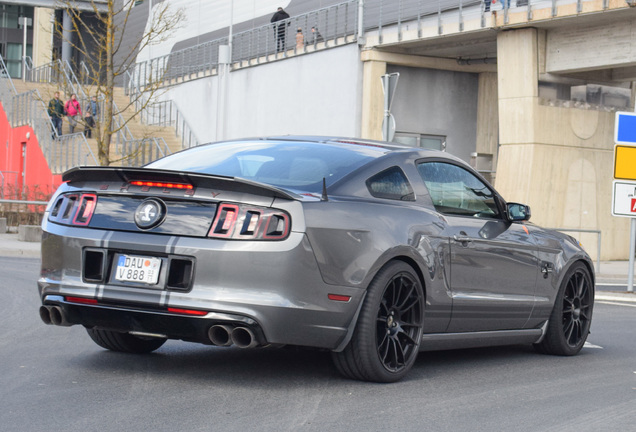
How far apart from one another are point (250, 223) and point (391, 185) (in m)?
1.26

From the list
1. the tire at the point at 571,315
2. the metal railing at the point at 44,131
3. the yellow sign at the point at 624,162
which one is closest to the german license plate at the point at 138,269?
the tire at the point at 571,315

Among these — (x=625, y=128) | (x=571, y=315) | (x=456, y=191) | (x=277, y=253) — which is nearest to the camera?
(x=277, y=253)

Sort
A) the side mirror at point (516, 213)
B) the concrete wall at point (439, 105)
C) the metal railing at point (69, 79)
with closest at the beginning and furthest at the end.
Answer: the side mirror at point (516, 213), the concrete wall at point (439, 105), the metal railing at point (69, 79)

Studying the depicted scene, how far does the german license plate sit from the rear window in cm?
89

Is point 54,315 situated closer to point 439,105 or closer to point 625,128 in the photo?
point 625,128

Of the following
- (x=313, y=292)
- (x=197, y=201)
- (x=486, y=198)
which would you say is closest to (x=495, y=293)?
(x=486, y=198)

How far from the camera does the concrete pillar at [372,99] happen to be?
101 feet

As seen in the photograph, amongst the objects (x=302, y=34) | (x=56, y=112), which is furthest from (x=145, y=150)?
(x=302, y=34)

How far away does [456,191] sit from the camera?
7.62 m

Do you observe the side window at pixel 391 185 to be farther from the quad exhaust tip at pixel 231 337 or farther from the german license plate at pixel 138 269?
the german license plate at pixel 138 269

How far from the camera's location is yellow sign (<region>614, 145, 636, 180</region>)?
16.4m

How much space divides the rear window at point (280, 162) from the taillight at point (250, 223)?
429 millimetres

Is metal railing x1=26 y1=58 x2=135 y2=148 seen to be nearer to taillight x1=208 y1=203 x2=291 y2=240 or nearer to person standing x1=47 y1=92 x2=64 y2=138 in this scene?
person standing x1=47 y1=92 x2=64 y2=138

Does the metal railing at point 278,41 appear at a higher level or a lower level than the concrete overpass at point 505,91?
higher
